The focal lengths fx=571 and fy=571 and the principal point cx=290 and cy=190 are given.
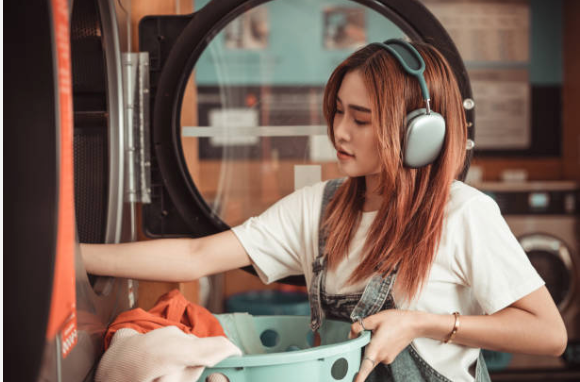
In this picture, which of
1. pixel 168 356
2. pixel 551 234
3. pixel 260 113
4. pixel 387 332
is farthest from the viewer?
pixel 551 234

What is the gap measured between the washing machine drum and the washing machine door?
1.79 meters

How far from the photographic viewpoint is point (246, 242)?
1232 mm

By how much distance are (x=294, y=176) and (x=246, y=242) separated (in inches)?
13.1

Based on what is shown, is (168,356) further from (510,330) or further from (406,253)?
(510,330)

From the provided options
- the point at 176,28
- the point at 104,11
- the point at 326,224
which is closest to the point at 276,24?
the point at 176,28

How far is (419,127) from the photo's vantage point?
3.40ft

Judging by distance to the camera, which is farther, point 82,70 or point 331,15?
point 331,15

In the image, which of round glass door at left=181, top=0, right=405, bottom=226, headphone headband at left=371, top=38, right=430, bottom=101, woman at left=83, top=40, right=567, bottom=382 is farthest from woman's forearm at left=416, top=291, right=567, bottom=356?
round glass door at left=181, top=0, right=405, bottom=226

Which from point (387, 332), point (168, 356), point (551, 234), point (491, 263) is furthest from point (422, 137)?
point (551, 234)

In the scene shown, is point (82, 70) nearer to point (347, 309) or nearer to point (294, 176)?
point (294, 176)

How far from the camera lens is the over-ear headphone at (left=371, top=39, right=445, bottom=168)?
3.41 feet

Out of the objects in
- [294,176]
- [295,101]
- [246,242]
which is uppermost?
[295,101]

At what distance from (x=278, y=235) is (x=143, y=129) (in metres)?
0.40

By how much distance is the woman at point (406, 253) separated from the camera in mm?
999
